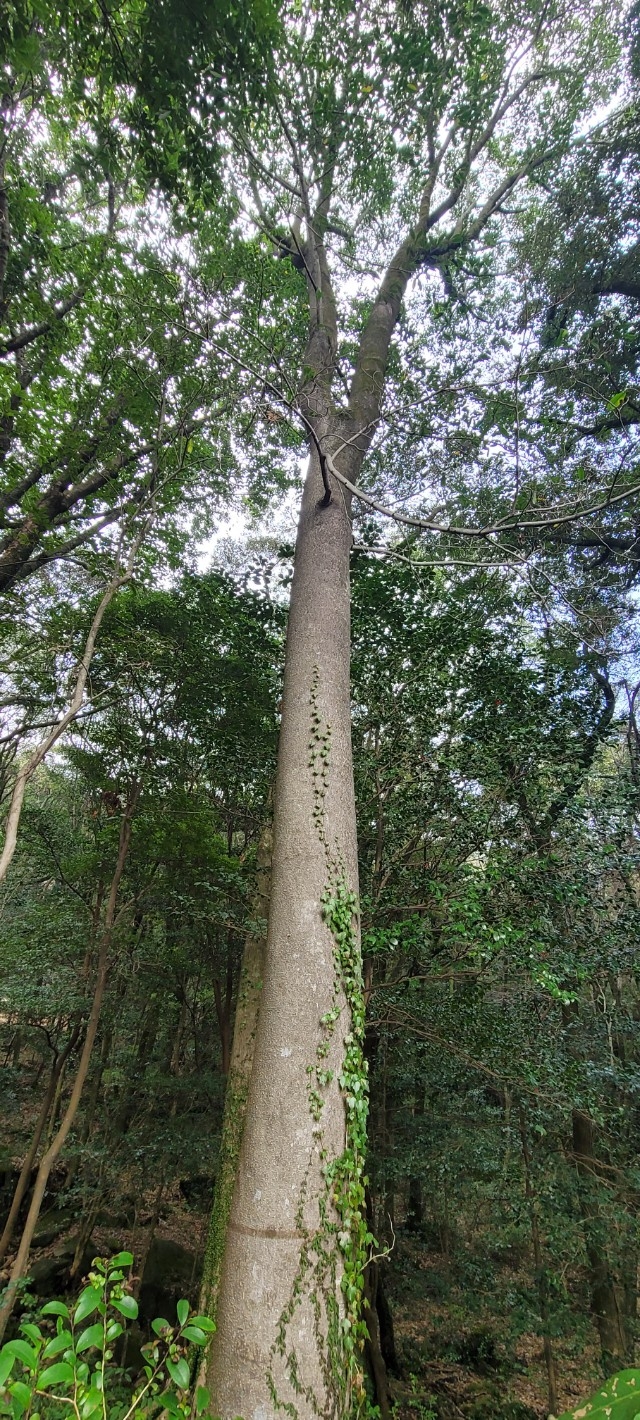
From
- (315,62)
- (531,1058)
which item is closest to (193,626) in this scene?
(315,62)

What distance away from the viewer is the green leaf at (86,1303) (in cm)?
94

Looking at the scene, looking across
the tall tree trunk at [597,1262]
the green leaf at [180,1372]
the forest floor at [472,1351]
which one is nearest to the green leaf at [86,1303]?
the green leaf at [180,1372]

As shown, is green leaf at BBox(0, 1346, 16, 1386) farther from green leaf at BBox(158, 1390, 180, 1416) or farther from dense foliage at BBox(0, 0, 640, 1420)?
dense foliage at BBox(0, 0, 640, 1420)

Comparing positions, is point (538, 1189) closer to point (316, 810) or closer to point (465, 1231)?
point (465, 1231)

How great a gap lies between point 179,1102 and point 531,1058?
4496 millimetres

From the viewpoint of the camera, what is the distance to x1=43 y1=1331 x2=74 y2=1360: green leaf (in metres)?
0.88

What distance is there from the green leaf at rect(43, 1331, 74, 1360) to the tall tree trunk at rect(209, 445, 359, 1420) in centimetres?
63

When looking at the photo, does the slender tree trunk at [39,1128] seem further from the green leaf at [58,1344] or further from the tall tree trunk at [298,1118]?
the green leaf at [58,1344]

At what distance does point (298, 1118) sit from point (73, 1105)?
13.8 ft

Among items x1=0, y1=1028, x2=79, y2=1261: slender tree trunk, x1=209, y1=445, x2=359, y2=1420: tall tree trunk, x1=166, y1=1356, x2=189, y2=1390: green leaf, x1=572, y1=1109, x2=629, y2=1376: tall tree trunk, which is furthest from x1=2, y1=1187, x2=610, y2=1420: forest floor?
x1=166, y1=1356, x2=189, y2=1390: green leaf

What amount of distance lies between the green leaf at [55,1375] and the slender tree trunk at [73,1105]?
14.4 feet

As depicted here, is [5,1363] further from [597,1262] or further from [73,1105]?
[597,1262]

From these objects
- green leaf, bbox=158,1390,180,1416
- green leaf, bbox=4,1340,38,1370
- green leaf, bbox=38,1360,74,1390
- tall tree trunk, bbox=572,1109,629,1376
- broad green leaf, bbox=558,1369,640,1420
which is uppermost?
green leaf, bbox=4,1340,38,1370

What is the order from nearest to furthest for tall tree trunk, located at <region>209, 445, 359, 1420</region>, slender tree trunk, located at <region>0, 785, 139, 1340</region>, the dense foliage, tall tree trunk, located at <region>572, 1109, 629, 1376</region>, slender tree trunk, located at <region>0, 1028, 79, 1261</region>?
tall tree trunk, located at <region>209, 445, 359, 1420</region>, the dense foliage, slender tree trunk, located at <region>0, 785, 139, 1340</region>, tall tree trunk, located at <region>572, 1109, 629, 1376</region>, slender tree trunk, located at <region>0, 1028, 79, 1261</region>
